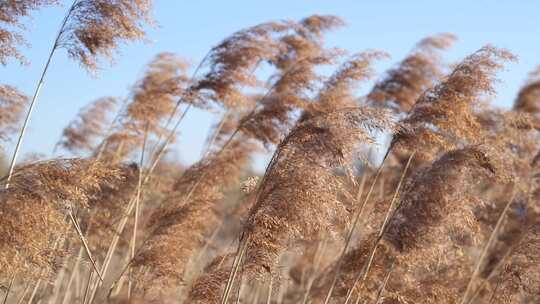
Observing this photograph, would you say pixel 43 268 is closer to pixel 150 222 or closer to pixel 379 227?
pixel 150 222

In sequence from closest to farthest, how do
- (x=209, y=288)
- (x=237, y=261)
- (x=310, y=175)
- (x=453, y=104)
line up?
(x=310, y=175)
(x=237, y=261)
(x=209, y=288)
(x=453, y=104)

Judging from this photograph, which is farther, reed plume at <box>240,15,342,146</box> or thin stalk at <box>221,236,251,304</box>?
reed plume at <box>240,15,342,146</box>

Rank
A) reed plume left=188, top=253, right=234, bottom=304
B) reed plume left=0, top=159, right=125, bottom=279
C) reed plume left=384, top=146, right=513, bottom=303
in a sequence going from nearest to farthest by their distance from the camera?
reed plume left=0, top=159, right=125, bottom=279, reed plume left=384, top=146, right=513, bottom=303, reed plume left=188, top=253, right=234, bottom=304

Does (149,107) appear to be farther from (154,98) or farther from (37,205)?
(37,205)

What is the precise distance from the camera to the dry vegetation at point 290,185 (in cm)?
462

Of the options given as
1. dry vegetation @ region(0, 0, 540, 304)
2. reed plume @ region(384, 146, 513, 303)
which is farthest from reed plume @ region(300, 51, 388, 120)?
reed plume @ region(384, 146, 513, 303)

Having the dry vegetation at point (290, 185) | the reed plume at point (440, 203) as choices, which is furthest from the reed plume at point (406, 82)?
the reed plume at point (440, 203)

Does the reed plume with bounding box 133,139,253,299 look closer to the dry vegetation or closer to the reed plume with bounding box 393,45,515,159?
the dry vegetation

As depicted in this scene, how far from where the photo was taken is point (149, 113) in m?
8.41

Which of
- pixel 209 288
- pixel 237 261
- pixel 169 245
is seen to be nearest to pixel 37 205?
pixel 237 261

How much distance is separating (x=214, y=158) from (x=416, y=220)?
3674 millimetres

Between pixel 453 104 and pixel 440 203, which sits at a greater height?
pixel 453 104

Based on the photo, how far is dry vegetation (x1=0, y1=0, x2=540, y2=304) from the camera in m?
4.62

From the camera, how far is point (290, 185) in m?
4.63
